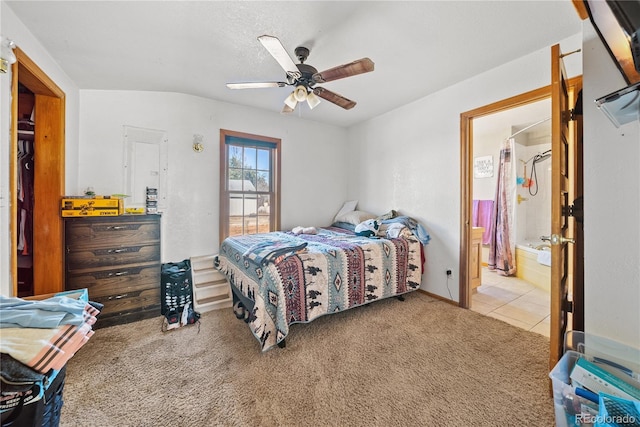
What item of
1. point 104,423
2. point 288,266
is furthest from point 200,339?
point 288,266

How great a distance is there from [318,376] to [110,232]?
7.67 feet

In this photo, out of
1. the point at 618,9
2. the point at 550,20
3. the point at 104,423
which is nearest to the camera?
the point at 618,9

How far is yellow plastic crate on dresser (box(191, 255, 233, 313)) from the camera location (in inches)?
108

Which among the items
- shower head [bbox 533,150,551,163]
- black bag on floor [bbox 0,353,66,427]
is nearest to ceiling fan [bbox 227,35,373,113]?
black bag on floor [bbox 0,353,66,427]

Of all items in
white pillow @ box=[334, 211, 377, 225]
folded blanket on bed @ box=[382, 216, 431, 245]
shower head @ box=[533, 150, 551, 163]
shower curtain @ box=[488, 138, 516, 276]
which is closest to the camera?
folded blanket on bed @ box=[382, 216, 431, 245]

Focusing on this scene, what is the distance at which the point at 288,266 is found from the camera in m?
2.00

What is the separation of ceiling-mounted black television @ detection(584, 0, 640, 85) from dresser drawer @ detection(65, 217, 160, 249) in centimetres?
324

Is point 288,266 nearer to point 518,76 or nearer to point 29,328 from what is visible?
point 29,328

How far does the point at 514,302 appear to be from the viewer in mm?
2854

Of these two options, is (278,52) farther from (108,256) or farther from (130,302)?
(130,302)

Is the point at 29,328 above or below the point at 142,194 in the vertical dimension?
below

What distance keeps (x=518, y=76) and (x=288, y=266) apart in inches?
111

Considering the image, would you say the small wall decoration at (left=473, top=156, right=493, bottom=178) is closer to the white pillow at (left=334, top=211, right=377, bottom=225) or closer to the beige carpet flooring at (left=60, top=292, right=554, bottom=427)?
the white pillow at (left=334, top=211, right=377, bottom=225)

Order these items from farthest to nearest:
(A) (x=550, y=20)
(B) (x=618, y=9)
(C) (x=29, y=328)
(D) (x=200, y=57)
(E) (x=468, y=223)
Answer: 1. (E) (x=468, y=223)
2. (D) (x=200, y=57)
3. (A) (x=550, y=20)
4. (C) (x=29, y=328)
5. (B) (x=618, y=9)
